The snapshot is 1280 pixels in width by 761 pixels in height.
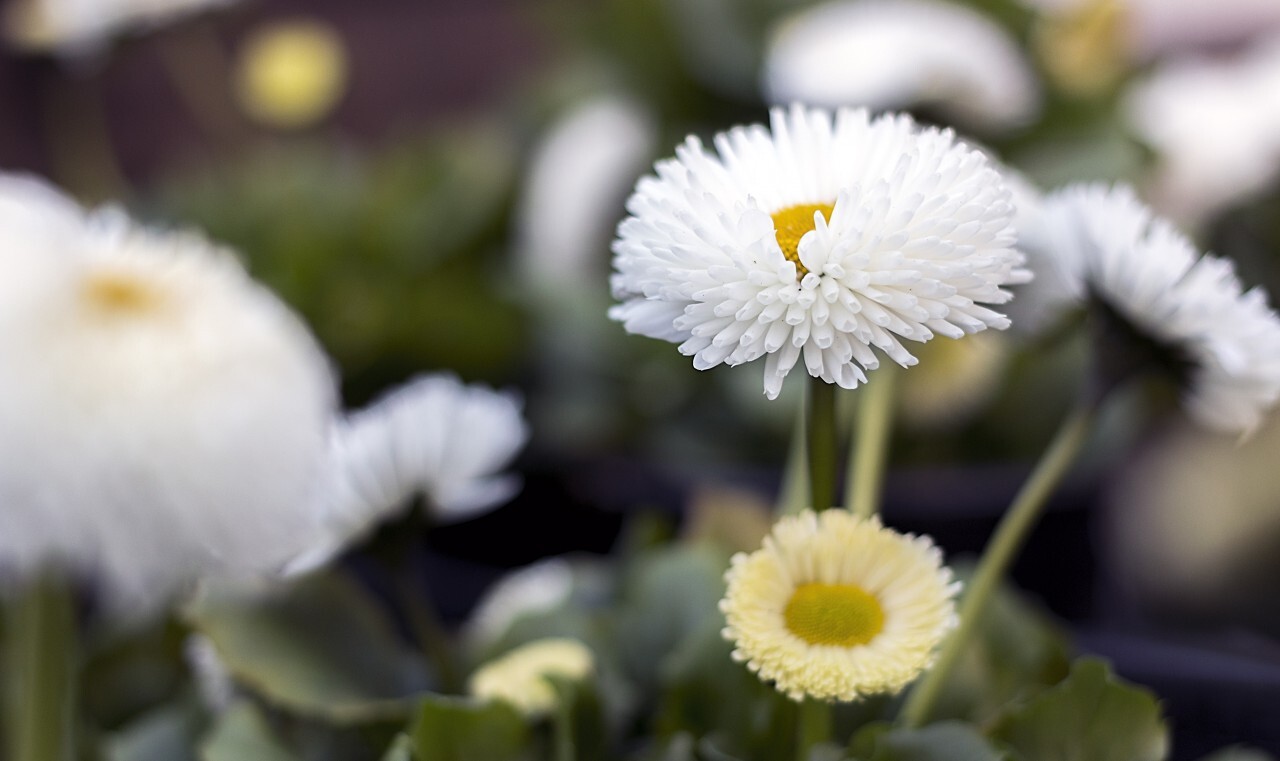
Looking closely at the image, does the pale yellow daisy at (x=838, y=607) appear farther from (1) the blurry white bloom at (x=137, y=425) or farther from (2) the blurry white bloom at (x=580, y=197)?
(2) the blurry white bloom at (x=580, y=197)

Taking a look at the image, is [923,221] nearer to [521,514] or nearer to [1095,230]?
[1095,230]

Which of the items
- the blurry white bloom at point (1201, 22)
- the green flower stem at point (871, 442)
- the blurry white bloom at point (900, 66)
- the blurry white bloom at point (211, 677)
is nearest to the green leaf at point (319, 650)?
the blurry white bloom at point (211, 677)

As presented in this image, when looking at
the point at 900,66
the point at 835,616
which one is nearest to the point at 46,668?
the point at 835,616

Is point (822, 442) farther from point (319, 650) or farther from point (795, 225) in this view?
point (319, 650)

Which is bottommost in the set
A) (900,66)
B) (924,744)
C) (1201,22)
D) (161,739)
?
(161,739)

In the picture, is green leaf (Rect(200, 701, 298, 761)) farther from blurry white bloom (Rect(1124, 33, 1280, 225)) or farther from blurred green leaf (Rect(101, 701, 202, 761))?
blurry white bloom (Rect(1124, 33, 1280, 225))

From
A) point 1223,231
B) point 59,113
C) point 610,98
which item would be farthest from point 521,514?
point 59,113
